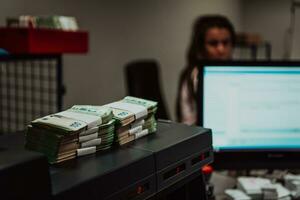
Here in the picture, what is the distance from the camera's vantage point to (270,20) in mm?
5562

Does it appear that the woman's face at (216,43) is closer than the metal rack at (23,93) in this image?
No

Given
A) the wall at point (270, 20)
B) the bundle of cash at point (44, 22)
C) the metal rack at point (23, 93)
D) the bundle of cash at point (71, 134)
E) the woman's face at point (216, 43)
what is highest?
the wall at point (270, 20)

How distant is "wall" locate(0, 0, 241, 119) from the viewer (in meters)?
2.68

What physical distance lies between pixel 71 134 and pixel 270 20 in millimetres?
5306

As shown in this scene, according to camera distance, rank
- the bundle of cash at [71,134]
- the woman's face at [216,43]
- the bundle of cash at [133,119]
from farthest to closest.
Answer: the woman's face at [216,43] → the bundle of cash at [133,119] → the bundle of cash at [71,134]

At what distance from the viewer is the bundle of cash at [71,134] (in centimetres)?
65

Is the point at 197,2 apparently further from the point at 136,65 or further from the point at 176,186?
the point at 176,186

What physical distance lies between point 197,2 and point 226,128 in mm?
3033

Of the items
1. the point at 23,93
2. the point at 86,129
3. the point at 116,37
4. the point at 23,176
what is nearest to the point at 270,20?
the point at 116,37

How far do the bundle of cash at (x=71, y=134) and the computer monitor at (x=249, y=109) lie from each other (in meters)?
0.60

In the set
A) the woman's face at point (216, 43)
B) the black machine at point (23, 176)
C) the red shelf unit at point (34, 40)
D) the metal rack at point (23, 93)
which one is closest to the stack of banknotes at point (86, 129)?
the black machine at point (23, 176)

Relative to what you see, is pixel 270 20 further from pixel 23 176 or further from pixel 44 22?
pixel 23 176

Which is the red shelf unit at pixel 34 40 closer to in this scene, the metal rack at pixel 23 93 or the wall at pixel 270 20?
the metal rack at pixel 23 93

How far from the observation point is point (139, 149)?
720mm
